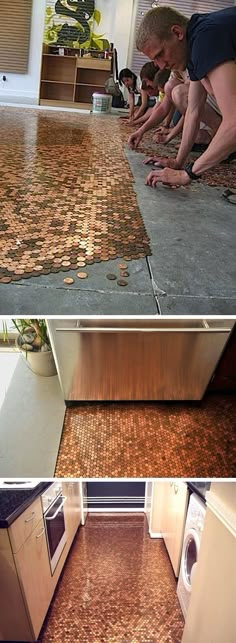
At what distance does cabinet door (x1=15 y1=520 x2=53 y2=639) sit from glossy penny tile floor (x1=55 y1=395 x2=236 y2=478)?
0.24 metres

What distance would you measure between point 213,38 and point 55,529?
1.02 meters

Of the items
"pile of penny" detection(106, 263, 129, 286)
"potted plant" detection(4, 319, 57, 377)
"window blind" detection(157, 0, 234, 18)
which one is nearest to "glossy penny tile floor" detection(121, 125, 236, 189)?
"window blind" detection(157, 0, 234, 18)

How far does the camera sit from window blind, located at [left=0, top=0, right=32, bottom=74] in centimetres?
89

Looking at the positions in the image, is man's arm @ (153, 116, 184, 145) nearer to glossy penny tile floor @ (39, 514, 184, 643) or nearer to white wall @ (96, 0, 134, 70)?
white wall @ (96, 0, 134, 70)

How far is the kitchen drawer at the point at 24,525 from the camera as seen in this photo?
51cm

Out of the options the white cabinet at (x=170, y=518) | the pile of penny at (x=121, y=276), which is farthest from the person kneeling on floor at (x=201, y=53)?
the white cabinet at (x=170, y=518)

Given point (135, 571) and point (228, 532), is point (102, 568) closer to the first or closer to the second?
point (135, 571)

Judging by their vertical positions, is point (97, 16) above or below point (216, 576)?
above

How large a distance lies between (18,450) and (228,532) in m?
0.32

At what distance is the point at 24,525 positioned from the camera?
0.53 m

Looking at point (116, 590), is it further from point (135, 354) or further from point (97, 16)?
point (97, 16)

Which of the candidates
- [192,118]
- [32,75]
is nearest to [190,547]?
[32,75]

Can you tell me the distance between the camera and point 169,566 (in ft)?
2.44

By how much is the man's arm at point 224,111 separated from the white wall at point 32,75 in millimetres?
383
